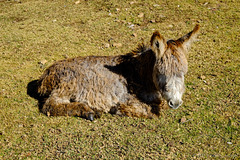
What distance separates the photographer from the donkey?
5402 millimetres

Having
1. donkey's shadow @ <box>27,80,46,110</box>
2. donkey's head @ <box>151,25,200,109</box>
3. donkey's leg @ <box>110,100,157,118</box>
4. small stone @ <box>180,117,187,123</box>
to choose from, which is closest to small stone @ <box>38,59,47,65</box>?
donkey's shadow @ <box>27,80,46,110</box>

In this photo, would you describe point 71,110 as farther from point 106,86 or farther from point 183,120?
point 183,120

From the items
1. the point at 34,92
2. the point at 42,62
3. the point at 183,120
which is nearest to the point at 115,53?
the point at 42,62

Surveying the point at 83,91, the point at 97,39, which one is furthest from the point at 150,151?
the point at 97,39

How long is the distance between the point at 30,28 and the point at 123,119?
633cm

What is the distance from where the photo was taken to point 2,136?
5.00m

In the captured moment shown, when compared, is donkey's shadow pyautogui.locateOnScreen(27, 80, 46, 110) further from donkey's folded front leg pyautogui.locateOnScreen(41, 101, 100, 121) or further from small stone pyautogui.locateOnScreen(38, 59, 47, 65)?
small stone pyautogui.locateOnScreen(38, 59, 47, 65)

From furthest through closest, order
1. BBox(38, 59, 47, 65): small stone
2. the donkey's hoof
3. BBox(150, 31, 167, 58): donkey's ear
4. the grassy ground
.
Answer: BBox(38, 59, 47, 65): small stone, the donkey's hoof, the grassy ground, BBox(150, 31, 167, 58): donkey's ear

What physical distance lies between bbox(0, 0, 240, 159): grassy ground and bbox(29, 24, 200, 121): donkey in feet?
0.70

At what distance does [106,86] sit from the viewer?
18.4ft

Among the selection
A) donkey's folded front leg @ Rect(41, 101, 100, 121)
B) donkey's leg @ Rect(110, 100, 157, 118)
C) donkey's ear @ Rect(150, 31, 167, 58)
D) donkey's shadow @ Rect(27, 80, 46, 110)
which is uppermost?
donkey's ear @ Rect(150, 31, 167, 58)

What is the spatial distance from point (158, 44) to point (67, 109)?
88.9 inches

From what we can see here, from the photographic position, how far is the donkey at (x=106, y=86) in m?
5.40

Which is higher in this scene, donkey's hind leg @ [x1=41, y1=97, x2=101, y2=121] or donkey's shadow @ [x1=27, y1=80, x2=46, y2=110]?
donkey's hind leg @ [x1=41, y1=97, x2=101, y2=121]
